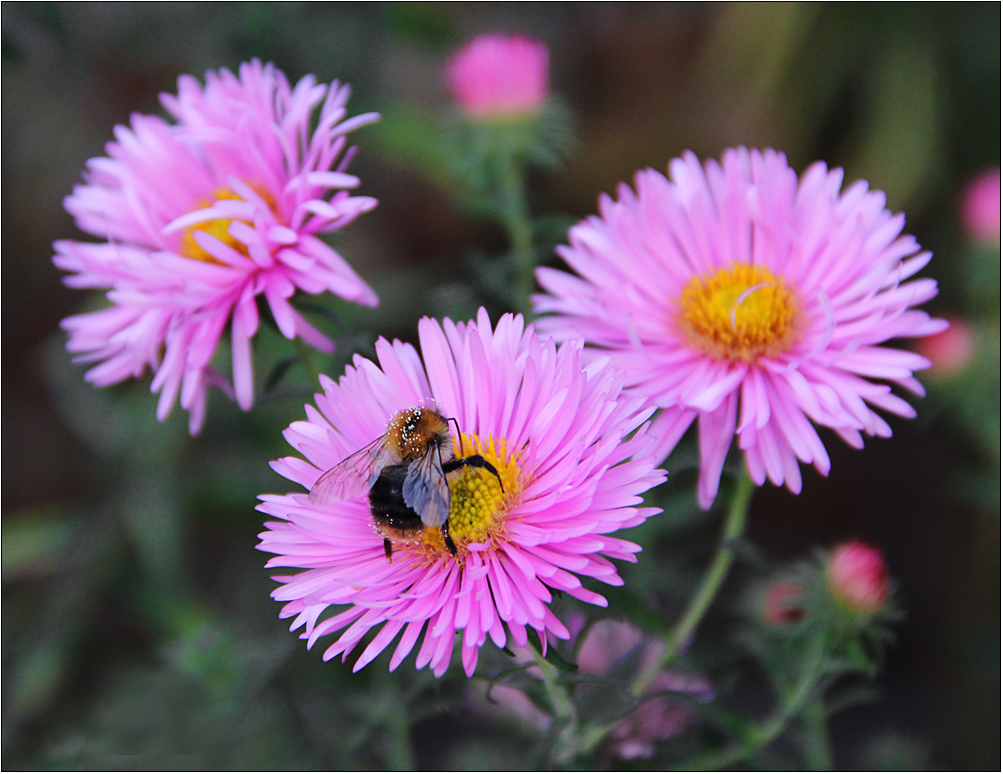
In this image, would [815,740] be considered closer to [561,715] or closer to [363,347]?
[561,715]

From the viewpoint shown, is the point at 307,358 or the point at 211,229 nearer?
the point at 307,358

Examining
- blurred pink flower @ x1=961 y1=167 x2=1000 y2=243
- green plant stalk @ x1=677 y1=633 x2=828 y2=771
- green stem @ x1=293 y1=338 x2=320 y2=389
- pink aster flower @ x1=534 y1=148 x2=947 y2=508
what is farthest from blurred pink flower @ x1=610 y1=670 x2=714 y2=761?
blurred pink flower @ x1=961 y1=167 x2=1000 y2=243

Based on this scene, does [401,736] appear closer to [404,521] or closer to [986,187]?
[404,521]

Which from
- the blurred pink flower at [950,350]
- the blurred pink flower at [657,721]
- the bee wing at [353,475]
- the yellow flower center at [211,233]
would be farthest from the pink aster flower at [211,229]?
the blurred pink flower at [950,350]

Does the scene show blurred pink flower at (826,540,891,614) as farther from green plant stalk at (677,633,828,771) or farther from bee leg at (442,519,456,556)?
bee leg at (442,519,456,556)

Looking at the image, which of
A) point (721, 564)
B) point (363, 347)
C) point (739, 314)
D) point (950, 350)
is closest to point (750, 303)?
point (739, 314)

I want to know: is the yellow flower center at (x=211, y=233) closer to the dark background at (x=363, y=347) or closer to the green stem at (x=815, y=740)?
the dark background at (x=363, y=347)
